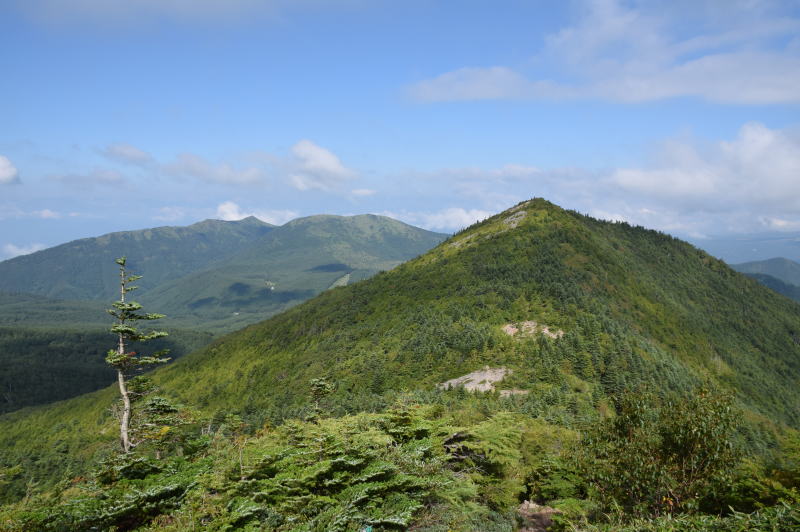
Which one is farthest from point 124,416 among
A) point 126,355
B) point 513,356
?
point 513,356

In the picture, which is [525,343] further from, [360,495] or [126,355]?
[360,495]

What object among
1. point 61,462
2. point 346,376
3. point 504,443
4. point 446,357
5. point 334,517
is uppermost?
point 334,517

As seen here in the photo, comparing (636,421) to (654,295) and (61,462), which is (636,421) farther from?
(61,462)

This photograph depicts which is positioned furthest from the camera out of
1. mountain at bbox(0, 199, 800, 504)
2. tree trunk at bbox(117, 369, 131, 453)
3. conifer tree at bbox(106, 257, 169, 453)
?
mountain at bbox(0, 199, 800, 504)

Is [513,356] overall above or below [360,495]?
below

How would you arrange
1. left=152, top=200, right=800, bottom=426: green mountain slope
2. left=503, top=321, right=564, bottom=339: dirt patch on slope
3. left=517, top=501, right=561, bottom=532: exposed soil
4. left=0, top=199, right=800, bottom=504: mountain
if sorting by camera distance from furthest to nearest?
left=503, top=321, right=564, bottom=339: dirt patch on slope, left=152, top=200, right=800, bottom=426: green mountain slope, left=0, top=199, right=800, bottom=504: mountain, left=517, top=501, right=561, bottom=532: exposed soil

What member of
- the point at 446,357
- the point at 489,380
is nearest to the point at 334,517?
the point at 489,380

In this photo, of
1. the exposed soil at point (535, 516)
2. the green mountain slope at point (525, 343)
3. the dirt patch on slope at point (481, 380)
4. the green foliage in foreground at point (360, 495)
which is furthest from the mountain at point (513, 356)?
the green foliage in foreground at point (360, 495)

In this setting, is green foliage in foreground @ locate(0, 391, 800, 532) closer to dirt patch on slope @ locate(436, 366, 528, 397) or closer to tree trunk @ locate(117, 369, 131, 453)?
tree trunk @ locate(117, 369, 131, 453)

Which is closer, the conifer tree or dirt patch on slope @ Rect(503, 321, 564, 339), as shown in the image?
the conifer tree

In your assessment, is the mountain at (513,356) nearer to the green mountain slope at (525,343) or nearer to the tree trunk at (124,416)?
the green mountain slope at (525,343)

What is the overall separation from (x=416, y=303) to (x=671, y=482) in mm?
153123

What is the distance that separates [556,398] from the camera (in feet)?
242

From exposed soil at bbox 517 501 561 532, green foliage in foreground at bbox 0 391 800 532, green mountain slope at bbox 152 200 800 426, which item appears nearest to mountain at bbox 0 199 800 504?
green mountain slope at bbox 152 200 800 426
